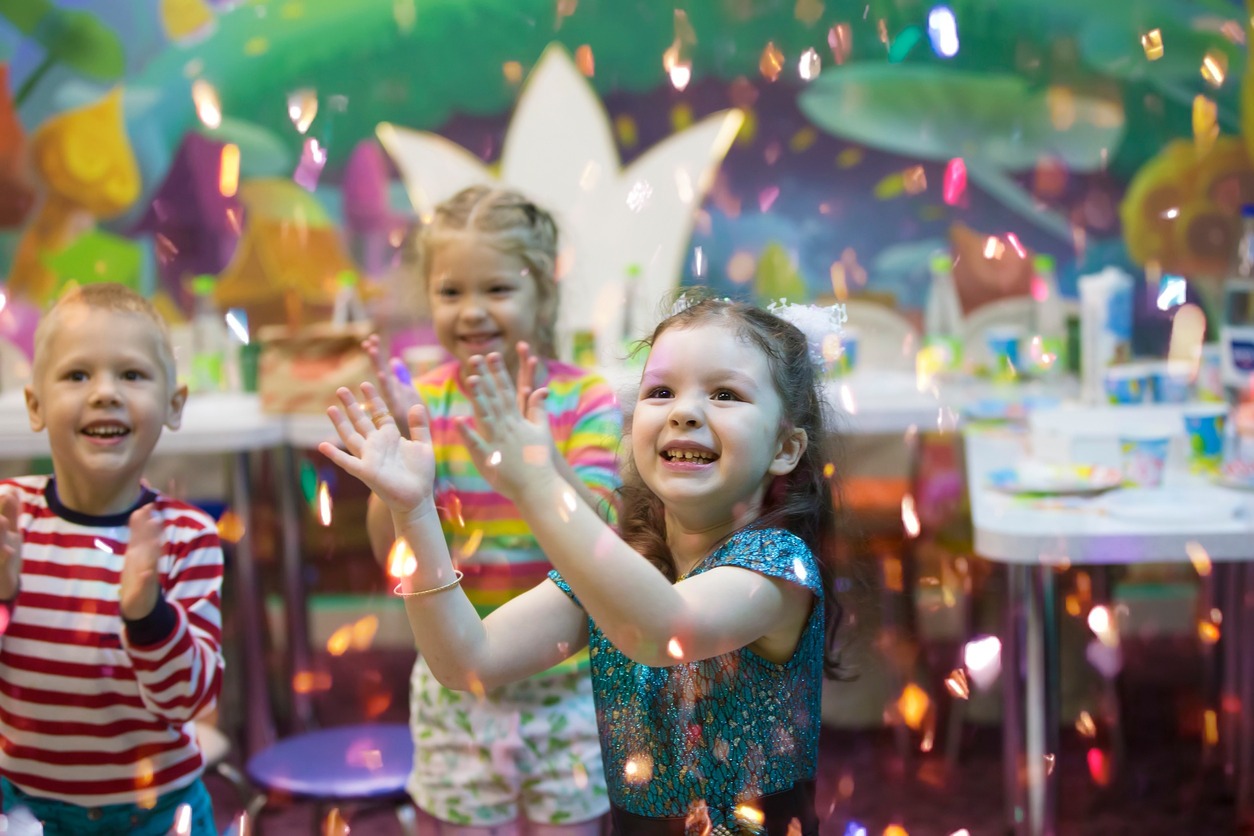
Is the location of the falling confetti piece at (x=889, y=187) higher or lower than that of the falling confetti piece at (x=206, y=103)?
lower

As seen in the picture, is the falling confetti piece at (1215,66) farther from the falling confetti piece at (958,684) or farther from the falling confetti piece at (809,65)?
the falling confetti piece at (958,684)

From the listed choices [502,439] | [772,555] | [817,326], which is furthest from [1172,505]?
[502,439]

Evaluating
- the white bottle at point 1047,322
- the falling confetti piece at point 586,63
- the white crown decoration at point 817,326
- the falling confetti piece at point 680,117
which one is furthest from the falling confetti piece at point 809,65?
the white crown decoration at point 817,326

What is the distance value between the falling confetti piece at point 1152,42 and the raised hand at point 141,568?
3024 millimetres

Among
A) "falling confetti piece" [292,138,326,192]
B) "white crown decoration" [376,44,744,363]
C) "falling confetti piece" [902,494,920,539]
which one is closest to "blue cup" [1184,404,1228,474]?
"falling confetti piece" [902,494,920,539]

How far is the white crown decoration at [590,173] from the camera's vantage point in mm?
3529

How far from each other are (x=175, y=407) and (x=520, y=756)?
597 mm

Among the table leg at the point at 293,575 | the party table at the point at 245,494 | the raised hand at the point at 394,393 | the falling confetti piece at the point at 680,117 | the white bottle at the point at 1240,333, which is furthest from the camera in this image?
the falling confetti piece at the point at 680,117

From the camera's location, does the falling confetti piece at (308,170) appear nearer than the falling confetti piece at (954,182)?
No

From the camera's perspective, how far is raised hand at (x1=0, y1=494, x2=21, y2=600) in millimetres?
1279

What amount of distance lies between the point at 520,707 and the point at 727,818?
1.58 feet

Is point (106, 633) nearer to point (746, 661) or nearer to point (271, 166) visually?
point (746, 661)

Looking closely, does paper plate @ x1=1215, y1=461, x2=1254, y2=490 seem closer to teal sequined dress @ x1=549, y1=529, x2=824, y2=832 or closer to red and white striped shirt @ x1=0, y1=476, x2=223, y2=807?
teal sequined dress @ x1=549, y1=529, x2=824, y2=832

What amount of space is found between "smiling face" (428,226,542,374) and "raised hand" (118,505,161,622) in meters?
0.49
